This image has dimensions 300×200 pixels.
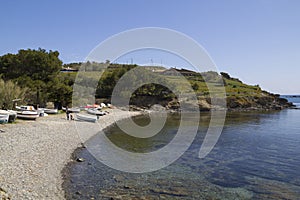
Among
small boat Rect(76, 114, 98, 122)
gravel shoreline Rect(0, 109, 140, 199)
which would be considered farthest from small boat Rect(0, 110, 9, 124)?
small boat Rect(76, 114, 98, 122)

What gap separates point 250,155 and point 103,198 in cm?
1540

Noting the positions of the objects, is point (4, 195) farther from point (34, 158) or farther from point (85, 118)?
point (85, 118)

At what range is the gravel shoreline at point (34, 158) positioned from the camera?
12.5 m

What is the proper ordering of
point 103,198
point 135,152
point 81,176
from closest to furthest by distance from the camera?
point 103,198
point 81,176
point 135,152

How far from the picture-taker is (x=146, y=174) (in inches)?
681

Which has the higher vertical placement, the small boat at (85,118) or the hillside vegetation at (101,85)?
the hillside vegetation at (101,85)

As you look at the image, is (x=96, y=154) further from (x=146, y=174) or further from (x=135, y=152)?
(x=146, y=174)

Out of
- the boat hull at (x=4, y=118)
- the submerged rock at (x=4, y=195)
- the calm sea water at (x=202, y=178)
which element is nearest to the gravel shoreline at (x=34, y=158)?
the submerged rock at (x=4, y=195)

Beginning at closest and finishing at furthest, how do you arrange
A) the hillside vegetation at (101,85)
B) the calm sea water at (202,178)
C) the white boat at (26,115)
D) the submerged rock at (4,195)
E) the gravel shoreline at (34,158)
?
the submerged rock at (4,195), the gravel shoreline at (34,158), the calm sea water at (202,178), the white boat at (26,115), the hillside vegetation at (101,85)

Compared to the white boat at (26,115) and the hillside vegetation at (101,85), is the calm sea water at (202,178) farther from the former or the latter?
the hillside vegetation at (101,85)

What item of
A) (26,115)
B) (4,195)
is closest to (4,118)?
(26,115)

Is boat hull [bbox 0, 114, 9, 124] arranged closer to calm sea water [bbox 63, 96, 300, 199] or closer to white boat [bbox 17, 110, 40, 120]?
white boat [bbox 17, 110, 40, 120]

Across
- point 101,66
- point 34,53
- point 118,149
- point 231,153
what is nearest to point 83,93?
point 34,53

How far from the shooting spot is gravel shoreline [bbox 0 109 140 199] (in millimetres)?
12465
